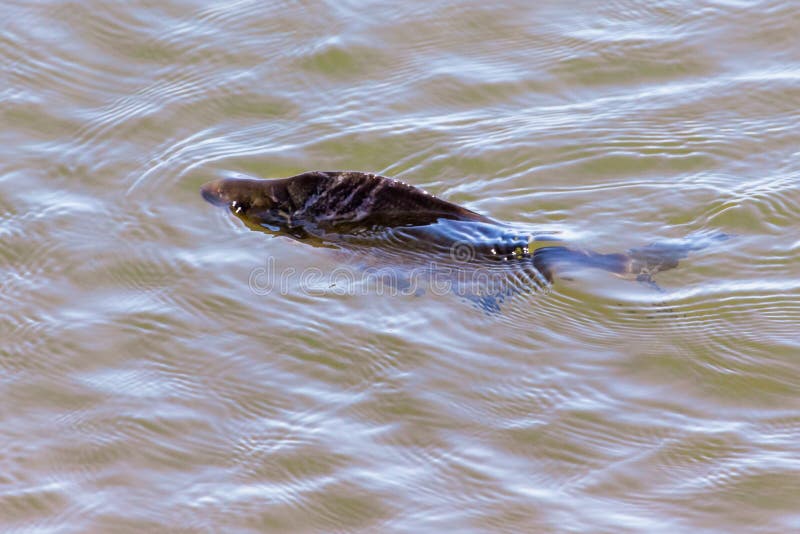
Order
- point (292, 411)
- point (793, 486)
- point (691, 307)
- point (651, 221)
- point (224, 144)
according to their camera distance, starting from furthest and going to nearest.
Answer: point (224, 144)
point (651, 221)
point (691, 307)
point (292, 411)
point (793, 486)

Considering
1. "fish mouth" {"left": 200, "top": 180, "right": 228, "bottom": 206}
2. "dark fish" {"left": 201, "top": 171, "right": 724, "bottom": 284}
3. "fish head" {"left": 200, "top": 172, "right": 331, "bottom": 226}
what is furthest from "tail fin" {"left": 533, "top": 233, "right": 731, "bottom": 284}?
"fish mouth" {"left": 200, "top": 180, "right": 228, "bottom": 206}

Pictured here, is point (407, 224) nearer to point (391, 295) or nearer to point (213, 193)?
point (391, 295)

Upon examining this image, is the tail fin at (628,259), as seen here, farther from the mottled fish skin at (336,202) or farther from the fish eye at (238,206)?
the fish eye at (238,206)

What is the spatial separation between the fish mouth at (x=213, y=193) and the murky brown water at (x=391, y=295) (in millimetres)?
66

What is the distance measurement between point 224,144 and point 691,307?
312cm

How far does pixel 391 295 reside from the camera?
5.71 meters

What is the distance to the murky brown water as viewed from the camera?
181 inches

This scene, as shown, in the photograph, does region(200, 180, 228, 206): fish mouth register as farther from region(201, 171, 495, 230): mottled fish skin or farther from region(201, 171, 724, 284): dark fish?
region(201, 171, 724, 284): dark fish

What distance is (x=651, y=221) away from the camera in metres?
6.15

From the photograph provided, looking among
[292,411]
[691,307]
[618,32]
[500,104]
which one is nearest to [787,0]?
[618,32]

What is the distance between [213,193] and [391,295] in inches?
55.4

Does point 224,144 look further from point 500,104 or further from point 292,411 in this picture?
point 292,411

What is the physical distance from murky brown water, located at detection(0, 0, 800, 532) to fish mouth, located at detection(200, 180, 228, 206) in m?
0.07

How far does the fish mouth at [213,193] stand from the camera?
6395 mm
